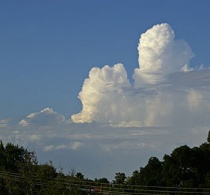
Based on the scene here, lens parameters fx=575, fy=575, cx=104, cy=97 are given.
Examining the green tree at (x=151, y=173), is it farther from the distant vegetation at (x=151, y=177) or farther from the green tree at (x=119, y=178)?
the green tree at (x=119, y=178)

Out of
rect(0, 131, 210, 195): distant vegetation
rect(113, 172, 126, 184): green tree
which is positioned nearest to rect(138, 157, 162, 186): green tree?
rect(0, 131, 210, 195): distant vegetation

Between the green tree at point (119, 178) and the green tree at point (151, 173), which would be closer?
the green tree at point (151, 173)

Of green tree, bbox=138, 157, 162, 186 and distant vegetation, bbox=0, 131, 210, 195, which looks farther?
green tree, bbox=138, 157, 162, 186

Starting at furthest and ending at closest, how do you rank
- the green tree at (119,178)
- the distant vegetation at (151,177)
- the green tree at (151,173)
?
the green tree at (119,178)
the green tree at (151,173)
the distant vegetation at (151,177)

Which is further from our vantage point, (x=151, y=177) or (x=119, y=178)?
(x=119, y=178)

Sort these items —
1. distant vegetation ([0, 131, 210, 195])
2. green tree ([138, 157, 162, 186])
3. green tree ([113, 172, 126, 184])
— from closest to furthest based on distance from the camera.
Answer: distant vegetation ([0, 131, 210, 195]) → green tree ([138, 157, 162, 186]) → green tree ([113, 172, 126, 184])

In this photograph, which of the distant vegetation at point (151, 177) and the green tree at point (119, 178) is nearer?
the distant vegetation at point (151, 177)

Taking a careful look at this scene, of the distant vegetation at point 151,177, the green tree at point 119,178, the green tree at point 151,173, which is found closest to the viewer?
the distant vegetation at point 151,177

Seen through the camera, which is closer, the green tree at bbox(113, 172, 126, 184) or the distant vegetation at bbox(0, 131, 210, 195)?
the distant vegetation at bbox(0, 131, 210, 195)

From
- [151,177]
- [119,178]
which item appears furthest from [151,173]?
[119,178]

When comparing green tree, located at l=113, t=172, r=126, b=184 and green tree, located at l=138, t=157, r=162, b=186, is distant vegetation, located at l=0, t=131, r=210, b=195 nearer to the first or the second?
green tree, located at l=138, t=157, r=162, b=186

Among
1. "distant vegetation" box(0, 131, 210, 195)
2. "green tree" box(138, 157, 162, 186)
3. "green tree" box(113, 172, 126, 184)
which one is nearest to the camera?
"distant vegetation" box(0, 131, 210, 195)

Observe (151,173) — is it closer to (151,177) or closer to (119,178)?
(151,177)

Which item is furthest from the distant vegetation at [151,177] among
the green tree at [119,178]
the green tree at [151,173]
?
the green tree at [119,178]
